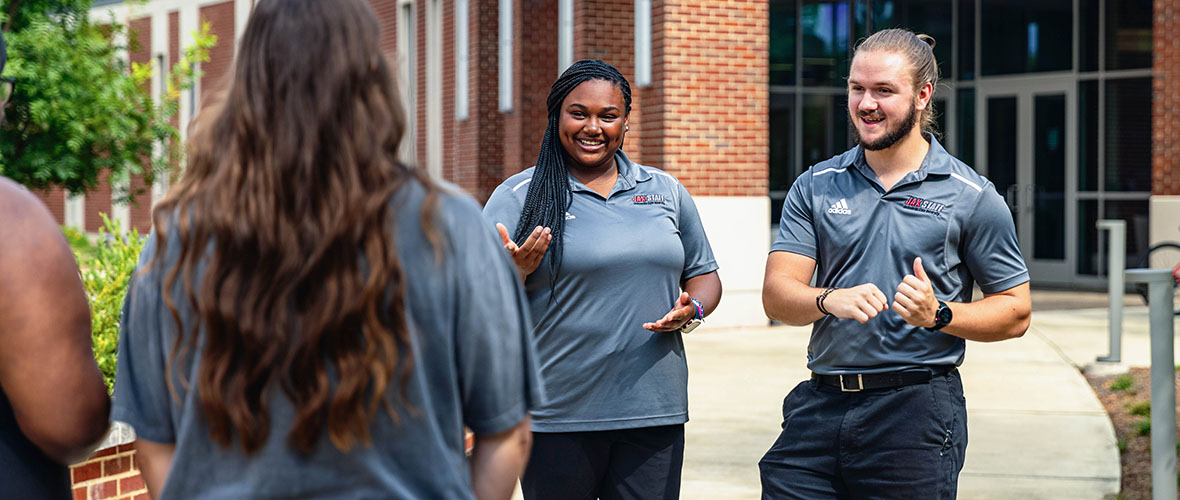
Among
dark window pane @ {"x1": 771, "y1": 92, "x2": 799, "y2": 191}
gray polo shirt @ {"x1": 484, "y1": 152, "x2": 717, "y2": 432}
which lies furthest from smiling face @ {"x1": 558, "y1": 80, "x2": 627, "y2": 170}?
dark window pane @ {"x1": 771, "y1": 92, "x2": 799, "y2": 191}

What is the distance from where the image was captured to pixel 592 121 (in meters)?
3.77

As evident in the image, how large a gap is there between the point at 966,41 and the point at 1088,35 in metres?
2.06

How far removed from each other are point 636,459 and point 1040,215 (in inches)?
637

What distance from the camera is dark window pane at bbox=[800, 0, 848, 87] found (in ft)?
66.0

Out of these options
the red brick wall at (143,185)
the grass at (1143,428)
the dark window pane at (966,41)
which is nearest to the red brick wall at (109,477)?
the grass at (1143,428)

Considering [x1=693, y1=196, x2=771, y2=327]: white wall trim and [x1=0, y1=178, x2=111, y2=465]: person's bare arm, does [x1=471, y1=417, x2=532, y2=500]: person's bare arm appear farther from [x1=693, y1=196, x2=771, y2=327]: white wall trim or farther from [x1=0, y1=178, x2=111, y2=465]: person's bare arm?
[x1=693, y1=196, x2=771, y2=327]: white wall trim

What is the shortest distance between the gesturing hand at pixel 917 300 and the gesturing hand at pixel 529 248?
935 mm

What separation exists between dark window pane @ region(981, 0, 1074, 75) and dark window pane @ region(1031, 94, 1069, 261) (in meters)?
0.55

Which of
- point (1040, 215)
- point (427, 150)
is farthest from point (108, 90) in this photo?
point (1040, 215)

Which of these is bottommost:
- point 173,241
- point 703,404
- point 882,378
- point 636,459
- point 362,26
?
point 703,404

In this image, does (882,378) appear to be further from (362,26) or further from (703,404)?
(703,404)

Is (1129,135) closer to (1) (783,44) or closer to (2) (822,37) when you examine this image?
(2) (822,37)

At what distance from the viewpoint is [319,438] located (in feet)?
5.90

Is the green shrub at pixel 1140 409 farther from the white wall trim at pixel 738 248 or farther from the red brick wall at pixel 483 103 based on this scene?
the red brick wall at pixel 483 103
